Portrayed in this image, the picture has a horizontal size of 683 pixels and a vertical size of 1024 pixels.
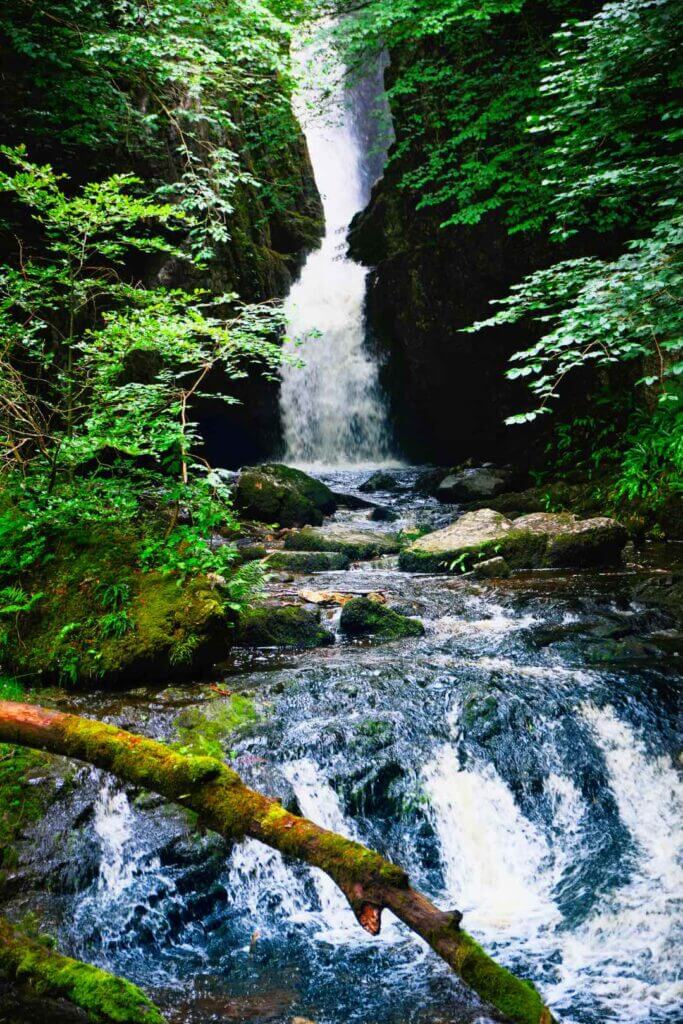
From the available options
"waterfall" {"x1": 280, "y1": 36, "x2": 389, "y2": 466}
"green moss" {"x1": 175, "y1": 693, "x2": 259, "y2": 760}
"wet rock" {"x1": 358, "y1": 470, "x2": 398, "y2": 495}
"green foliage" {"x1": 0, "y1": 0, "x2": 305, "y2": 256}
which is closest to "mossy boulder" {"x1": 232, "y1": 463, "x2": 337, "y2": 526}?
"wet rock" {"x1": 358, "y1": 470, "x2": 398, "y2": 495}

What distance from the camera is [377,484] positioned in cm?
1424

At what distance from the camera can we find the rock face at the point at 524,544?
845 cm

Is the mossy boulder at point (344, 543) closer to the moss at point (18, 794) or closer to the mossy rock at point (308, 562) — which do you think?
the mossy rock at point (308, 562)

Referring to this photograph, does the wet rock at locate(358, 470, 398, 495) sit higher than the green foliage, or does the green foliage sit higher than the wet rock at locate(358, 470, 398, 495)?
the green foliage

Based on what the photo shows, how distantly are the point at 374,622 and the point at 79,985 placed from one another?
4.90 meters

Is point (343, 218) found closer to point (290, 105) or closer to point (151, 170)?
point (290, 105)

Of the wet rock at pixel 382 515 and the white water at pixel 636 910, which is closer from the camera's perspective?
the white water at pixel 636 910

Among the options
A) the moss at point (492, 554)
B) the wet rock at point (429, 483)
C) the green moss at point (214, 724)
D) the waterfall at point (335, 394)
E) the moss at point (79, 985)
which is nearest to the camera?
the moss at point (79, 985)

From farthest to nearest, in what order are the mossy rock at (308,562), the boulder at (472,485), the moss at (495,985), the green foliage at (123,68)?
the boulder at (472,485) < the mossy rock at (308,562) < the green foliage at (123,68) < the moss at (495,985)

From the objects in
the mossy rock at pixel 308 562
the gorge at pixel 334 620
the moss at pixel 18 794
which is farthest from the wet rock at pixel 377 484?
the moss at pixel 18 794

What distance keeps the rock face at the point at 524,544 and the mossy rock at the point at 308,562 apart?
2.95ft

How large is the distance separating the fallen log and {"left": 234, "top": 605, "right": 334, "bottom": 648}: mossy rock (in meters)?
4.25

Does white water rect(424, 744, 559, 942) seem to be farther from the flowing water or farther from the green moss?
the green moss

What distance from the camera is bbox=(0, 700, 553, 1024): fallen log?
1.60 m
